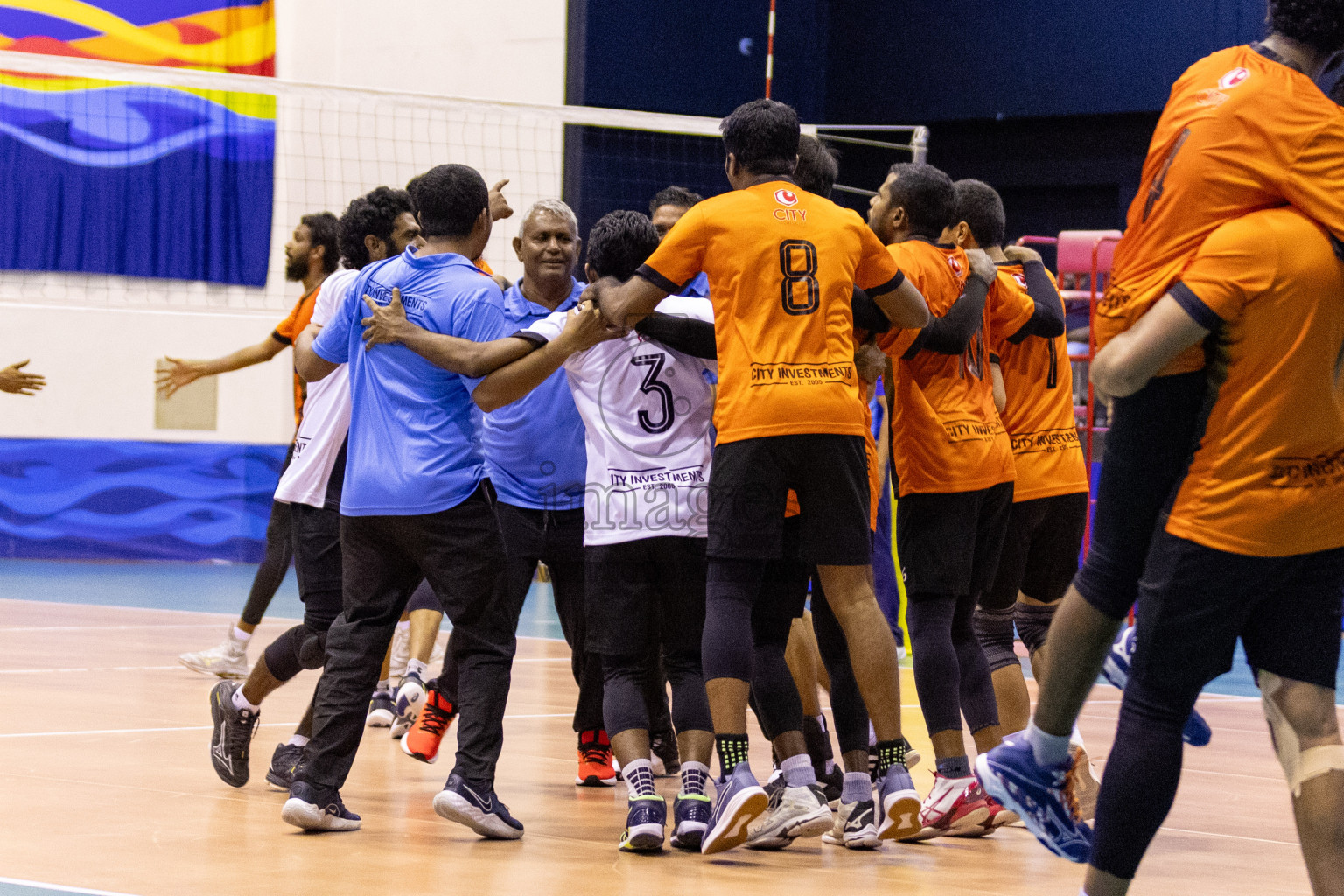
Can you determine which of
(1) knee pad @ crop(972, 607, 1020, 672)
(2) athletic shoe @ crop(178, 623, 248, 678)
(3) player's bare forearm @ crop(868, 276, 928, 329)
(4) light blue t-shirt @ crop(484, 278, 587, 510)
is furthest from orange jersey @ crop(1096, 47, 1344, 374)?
(2) athletic shoe @ crop(178, 623, 248, 678)

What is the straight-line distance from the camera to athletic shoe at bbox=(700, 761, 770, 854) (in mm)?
4066

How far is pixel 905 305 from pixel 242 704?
7.99 feet

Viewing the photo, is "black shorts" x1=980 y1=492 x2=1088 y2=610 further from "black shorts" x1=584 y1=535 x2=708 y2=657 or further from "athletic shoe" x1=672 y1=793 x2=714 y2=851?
"athletic shoe" x1=672 y1=793 x2=714 y2=851

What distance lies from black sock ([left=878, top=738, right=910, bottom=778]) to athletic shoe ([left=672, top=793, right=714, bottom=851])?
1.58ft

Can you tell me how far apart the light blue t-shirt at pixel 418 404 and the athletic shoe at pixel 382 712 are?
245 cm

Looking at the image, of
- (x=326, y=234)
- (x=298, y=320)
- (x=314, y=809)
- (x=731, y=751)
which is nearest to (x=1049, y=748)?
(x=731, y=751)

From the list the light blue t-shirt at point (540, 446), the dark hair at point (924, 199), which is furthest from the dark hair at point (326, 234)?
the dark hair at point (924, 199)

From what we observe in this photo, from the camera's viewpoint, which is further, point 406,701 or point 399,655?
point 399,655

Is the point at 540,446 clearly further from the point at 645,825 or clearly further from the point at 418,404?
the point at 645,825

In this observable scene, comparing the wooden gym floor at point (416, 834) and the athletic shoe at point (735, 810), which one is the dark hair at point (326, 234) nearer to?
the wooden gym floor at point (416, 834)

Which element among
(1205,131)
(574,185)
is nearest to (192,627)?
(574,185)

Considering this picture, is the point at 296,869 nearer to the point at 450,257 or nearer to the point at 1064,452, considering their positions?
the point at 450,257

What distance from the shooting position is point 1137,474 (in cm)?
294

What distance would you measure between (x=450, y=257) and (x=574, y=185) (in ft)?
36.1
